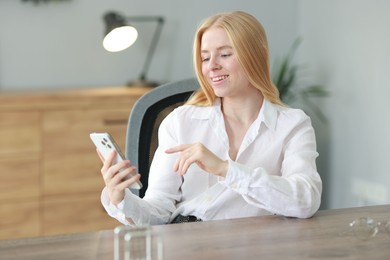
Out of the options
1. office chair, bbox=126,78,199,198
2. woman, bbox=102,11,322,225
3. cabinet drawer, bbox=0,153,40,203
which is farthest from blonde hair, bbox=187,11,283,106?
cabinet drawer, bbox=0,153,40,203

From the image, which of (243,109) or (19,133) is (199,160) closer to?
(243,109)

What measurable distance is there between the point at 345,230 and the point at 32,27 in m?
2.68

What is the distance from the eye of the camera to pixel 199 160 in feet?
6.05

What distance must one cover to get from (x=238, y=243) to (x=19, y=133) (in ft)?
7.35

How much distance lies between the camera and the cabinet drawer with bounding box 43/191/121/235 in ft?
12.4

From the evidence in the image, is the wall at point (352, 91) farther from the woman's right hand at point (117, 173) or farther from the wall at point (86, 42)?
the woman's right hand at point (117, 173)

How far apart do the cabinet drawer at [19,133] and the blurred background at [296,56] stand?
38cm

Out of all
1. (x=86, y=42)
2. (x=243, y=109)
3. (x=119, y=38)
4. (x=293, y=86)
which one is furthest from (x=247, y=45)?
(x=293, y=86)

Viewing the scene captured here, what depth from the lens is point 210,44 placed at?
6.78ft

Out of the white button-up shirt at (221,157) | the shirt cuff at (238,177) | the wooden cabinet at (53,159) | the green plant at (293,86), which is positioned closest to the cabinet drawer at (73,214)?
the wooden cabinet at (53,159)

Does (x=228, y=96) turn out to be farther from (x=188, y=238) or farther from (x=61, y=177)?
(x=61, y=177)

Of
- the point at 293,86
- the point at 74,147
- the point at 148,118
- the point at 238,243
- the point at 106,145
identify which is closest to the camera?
the point at 238,243

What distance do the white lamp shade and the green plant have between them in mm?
856

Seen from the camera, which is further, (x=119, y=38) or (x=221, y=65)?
(x=119, y=38)
